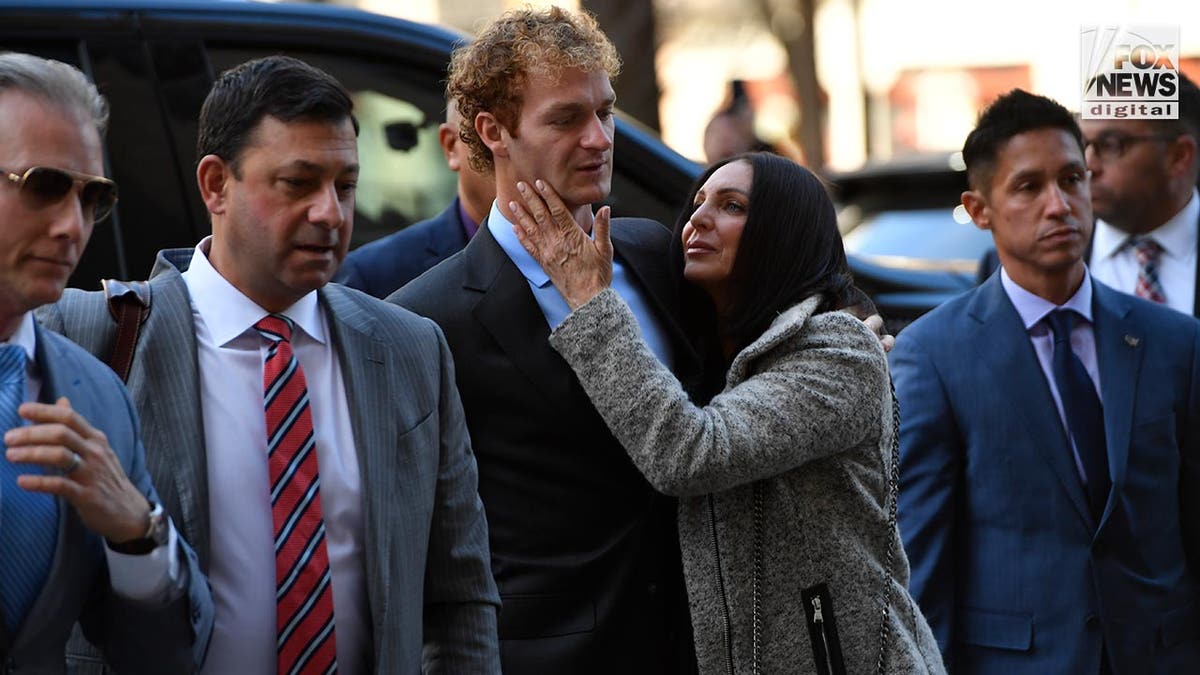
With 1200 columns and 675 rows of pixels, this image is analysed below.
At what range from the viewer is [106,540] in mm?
2396

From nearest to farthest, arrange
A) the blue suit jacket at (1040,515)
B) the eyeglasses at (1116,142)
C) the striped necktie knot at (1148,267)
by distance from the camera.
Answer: the blue suit jacket at (1040,515)
the striped necktie knot at (1148,267)
the eyeglasses at (1116,142)

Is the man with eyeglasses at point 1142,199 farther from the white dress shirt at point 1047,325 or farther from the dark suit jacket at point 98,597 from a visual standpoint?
the dark suit jacket at point 98,597

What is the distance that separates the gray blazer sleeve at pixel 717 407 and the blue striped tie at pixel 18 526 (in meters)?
1.23

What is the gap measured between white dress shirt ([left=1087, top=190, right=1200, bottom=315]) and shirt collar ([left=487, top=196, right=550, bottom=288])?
2870mm

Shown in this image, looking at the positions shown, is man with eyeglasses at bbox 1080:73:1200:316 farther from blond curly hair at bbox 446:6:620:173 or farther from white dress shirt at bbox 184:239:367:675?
white dress shirt at bbox 184:239:367:675

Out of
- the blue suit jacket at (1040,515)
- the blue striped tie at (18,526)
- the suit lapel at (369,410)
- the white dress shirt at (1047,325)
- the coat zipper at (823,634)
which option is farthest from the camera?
the white dress shirt at (1047,325)

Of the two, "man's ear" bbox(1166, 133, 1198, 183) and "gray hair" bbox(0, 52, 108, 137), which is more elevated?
"gray hair" bbox(0, 52, 108, 137)

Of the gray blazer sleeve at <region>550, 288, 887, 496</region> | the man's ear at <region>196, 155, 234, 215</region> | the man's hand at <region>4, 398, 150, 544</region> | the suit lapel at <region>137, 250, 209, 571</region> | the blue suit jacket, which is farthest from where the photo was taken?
the blue suit jacket

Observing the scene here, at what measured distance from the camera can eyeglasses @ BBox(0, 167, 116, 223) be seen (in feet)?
7.75

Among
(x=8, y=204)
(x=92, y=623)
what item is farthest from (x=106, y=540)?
(x=8, y=204)

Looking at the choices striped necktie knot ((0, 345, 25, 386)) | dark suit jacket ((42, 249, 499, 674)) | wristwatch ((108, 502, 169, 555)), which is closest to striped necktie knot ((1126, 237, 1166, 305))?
dark suit jacket ((42, 249, 499, 674))

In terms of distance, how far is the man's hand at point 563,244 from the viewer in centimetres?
346

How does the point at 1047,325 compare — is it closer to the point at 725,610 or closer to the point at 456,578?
the point at 725,610

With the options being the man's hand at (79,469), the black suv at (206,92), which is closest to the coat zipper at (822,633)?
the man's hand at (79,469)
